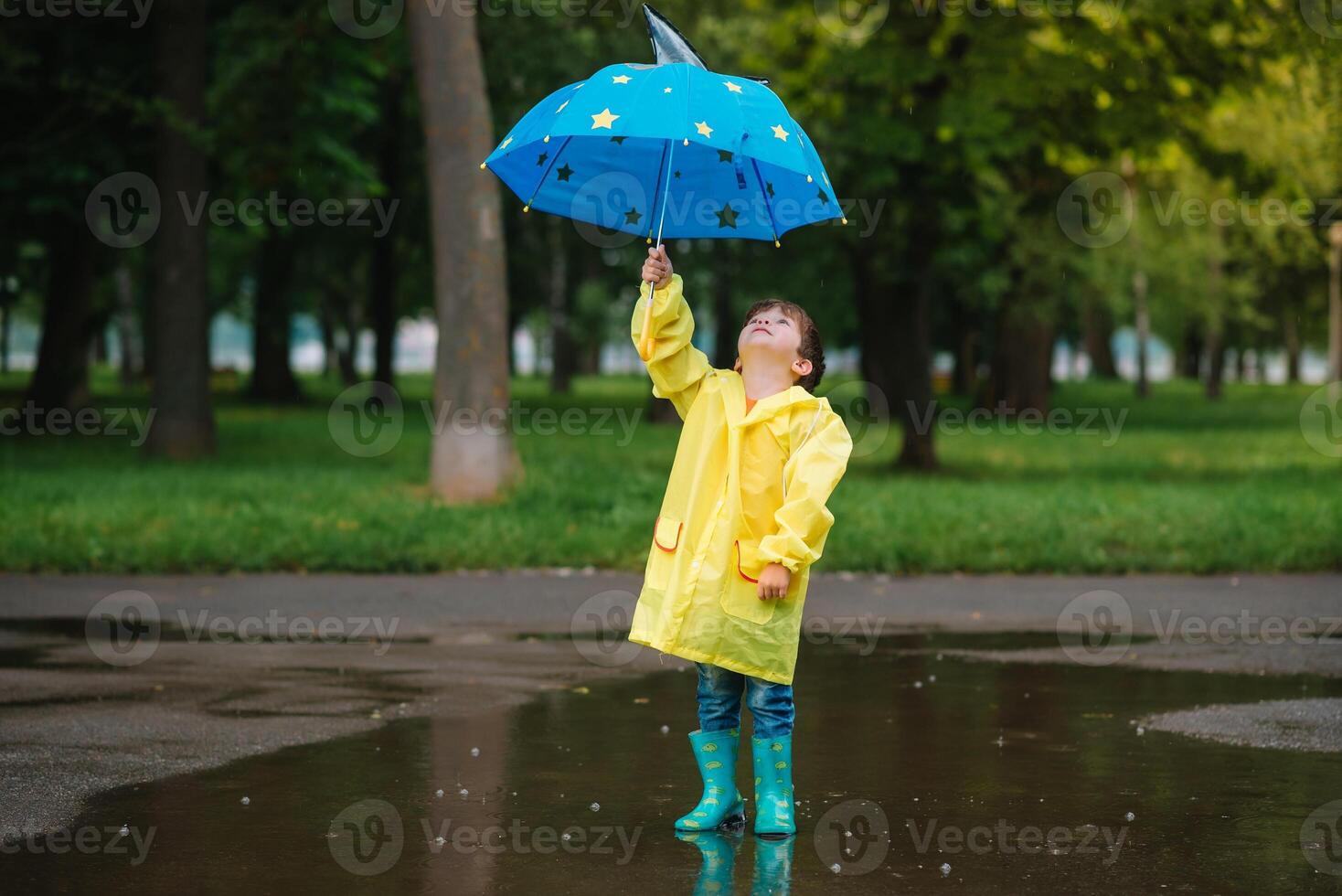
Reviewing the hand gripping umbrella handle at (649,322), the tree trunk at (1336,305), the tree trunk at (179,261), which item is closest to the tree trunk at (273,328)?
the tree trunk at (179,261)

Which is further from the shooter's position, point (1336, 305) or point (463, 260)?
point (1336, 305)

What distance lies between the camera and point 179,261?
2075cm

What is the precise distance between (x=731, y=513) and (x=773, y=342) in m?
0.59

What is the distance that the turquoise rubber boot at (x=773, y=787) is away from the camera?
554 cm

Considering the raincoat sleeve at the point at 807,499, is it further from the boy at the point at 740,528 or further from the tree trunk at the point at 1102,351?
the tree trunk at the point at 1102,351

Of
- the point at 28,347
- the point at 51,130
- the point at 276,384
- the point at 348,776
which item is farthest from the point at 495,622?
the point at 28,347

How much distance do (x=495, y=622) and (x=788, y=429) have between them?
5.18 metres

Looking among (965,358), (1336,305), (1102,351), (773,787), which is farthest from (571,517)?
(1102,351)

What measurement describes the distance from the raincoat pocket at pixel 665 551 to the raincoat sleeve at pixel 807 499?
271 millimetres

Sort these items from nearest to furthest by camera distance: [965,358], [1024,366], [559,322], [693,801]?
1. [693,801]
2. [1024,366]
3. [559,322]
4. [965,358]

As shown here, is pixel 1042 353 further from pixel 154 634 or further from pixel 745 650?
pixel 745 650

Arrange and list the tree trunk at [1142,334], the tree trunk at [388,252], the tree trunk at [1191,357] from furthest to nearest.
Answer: the tree trunk at [1191,357]
the tree trunk at [1142,334]
the tree trunk at [388,252]

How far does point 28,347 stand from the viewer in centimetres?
15200

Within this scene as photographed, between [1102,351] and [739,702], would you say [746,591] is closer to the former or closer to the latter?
[739,702]
